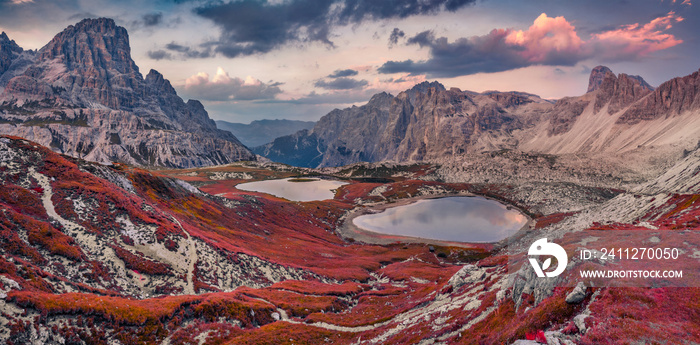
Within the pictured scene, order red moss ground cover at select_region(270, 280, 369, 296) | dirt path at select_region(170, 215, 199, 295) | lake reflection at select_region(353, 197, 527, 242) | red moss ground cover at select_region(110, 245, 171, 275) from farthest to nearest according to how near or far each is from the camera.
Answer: lake reflection at select_region(353, 197, 527, 242), red moss ground cover at select_region(270, 280, 369, 296), dirt path at select_region(170, 215, 199, 295), red moss ground cover at select_region(110, 245, 171, 275)

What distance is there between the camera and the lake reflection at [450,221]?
117 m

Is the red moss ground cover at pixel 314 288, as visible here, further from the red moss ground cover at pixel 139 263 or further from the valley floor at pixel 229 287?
the red moss ground cover at pixel 139 263

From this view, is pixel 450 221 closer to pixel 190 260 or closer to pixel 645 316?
pixel 190 260

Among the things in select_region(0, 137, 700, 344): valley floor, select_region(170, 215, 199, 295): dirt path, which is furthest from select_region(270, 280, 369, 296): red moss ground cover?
select_region(170, 215, 199, 295): dirt path

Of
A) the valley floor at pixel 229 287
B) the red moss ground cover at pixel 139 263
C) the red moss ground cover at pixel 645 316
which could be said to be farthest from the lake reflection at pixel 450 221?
the red moss ground cover at pixel 645 316

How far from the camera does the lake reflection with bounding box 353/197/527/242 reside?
384 feet

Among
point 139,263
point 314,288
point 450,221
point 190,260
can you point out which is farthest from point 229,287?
point 450,221

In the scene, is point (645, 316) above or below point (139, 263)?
above

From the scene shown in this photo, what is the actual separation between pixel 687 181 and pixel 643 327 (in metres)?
88.8

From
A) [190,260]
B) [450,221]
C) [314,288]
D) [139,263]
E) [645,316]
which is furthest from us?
[450,221]

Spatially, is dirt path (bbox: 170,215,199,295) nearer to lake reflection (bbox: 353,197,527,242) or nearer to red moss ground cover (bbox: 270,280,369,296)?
red moss ground cover (bbox: 270,280,369,296)

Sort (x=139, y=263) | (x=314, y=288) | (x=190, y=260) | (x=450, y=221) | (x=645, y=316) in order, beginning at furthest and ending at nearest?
(x=450, y=221)
(x=314, y=288)
(x=190, y=260)
(x=139, y=263)
(x=645, y=316)

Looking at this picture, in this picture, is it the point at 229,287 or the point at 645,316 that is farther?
the point at 229,287

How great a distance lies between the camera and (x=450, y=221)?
133875 millimetres
